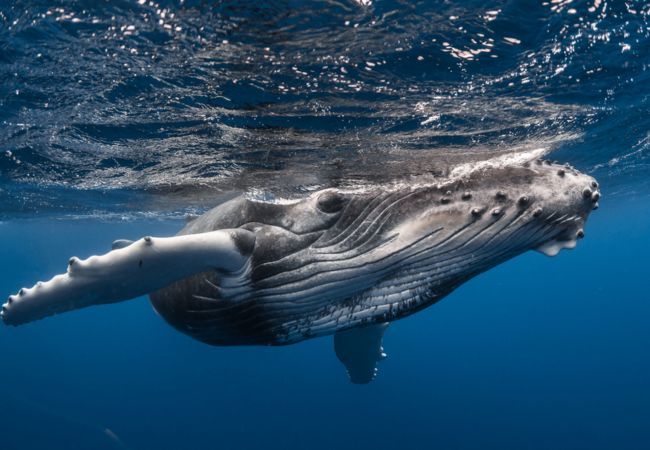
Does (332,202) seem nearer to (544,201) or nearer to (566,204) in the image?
(544,201)

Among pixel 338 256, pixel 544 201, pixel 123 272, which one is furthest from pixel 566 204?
pixel 123 272

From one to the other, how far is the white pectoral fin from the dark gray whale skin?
348 millimetres

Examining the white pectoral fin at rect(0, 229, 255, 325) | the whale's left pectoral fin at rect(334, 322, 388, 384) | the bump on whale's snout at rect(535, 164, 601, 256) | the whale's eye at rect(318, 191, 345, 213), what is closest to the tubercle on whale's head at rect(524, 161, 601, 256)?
the bump on whale's snout at rect(535, 164, 601, 256)

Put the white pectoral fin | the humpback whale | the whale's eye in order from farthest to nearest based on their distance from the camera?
the whale's eye < the humpback whale < the white pectoral fin

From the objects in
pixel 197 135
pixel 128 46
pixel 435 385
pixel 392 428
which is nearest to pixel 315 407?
pixel 392 428

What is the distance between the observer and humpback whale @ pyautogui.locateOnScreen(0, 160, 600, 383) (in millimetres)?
3400

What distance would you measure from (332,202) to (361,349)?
6.99m

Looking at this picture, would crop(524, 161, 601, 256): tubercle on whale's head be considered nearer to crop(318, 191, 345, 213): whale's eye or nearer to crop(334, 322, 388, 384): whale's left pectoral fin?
crop(318, 191, 345, 213): whale's eye

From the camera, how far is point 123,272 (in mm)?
3240

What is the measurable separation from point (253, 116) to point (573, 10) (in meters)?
5.61

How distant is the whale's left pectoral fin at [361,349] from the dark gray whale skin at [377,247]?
6019 millimetres

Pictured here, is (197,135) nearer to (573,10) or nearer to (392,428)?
Answer: (573,10)

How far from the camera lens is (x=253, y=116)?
8367mm

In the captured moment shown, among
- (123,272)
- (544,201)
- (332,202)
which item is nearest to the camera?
(123,272)
